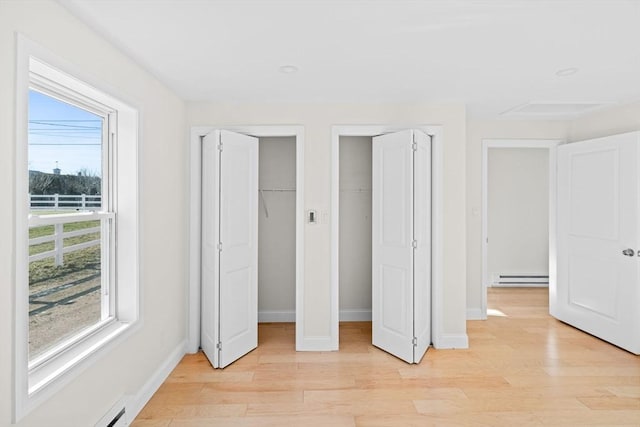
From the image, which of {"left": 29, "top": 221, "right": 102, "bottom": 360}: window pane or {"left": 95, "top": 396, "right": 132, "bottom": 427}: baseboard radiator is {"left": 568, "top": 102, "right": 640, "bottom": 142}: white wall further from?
{"left": 95, "top": 396, "right": 132, "bottom": 427}: baseboard radiator

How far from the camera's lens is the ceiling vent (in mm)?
3953

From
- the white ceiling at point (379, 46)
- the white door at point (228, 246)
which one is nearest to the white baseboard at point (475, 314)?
the white ceiling at point (379, 46)

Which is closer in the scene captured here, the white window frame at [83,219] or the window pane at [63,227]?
the white window frame at [83,219]

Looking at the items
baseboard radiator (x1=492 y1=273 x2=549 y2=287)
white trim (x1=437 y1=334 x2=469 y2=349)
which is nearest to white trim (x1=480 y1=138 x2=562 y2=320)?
white trim (x1=437 y1=334 x2=469 y2=349)

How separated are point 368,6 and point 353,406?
2536 mm

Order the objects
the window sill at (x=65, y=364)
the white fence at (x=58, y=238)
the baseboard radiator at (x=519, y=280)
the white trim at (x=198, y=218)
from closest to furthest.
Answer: the window sill at (x=65, y=364)
the white fence at (x=58, y=238)
the white trim at (x=198, y=218)
the baseboard radiator at (x=519, y=280)

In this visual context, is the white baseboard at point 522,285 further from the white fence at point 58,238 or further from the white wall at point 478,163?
the white fence at point 58,238

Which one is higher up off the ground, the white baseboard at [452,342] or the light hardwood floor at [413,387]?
the white baseboard at [452,342]

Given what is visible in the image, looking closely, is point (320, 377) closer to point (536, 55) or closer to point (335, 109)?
point (335, 109)

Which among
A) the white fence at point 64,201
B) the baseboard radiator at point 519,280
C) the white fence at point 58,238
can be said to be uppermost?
the white fence at point 64,201

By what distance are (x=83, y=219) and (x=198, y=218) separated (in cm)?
142

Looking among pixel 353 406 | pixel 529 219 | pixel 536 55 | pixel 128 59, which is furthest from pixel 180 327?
pixel 529 219

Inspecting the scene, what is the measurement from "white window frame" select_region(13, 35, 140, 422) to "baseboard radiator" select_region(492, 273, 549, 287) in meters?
5.63

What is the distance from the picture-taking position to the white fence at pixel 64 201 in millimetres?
1945
